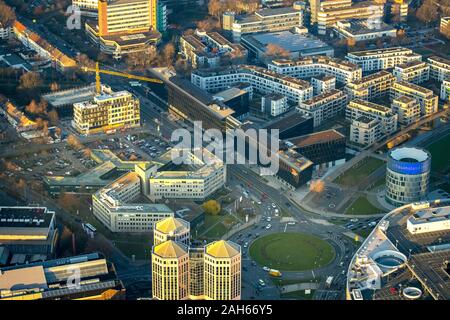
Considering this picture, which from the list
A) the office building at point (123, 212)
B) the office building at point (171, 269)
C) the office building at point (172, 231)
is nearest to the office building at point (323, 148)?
the office building at point (123, 212)

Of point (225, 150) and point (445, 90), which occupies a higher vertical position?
point (445, 90)

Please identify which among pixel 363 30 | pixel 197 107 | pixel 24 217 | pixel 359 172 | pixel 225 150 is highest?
pixel 363 30

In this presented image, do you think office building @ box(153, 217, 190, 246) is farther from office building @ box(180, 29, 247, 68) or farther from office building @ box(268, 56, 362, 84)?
office building @ box(180, 29, 247, 68)

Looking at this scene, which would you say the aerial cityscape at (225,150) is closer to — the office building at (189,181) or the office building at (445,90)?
the office building at (189,181)

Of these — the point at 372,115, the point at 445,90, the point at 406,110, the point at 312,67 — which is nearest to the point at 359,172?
the point at 372,115

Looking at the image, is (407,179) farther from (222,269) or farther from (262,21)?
(262,21)
